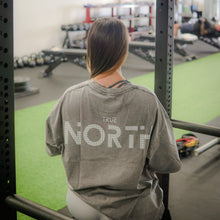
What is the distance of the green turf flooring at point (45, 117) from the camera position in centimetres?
264

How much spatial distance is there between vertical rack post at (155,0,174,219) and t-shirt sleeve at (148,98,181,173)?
466mm

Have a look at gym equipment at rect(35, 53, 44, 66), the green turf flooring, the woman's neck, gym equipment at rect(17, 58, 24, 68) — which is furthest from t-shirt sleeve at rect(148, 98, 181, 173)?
gym equipment at rect(35, 53, 44, 66)

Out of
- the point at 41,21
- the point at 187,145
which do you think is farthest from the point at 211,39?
the point at 187,145

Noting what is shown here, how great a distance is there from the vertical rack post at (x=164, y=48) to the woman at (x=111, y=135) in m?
0.47

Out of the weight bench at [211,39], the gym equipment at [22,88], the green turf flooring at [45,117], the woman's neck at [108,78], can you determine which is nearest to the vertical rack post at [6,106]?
the woman's neck at [108,78]

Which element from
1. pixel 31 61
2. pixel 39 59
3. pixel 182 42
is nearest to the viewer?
pixel 31 61

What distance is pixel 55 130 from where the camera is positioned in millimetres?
1308

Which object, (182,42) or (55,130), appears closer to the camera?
(55,130)

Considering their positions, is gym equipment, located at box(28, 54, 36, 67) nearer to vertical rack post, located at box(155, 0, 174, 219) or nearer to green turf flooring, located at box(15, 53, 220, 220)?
green turf flooring, located at box(15, 53, 220, 220)

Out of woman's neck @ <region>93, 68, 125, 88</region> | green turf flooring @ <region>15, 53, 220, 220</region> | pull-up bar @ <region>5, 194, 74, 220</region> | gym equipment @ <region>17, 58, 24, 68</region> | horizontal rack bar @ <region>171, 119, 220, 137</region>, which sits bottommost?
green turf flooring @ <region>15, 53, 220, 220</region>

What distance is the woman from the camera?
1177 millimetres

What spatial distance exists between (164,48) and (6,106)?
2.65 feet

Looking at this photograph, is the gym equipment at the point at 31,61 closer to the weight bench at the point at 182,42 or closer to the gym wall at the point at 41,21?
the gym wall at the point at 41,21

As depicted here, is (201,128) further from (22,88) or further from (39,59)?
(39,59)
